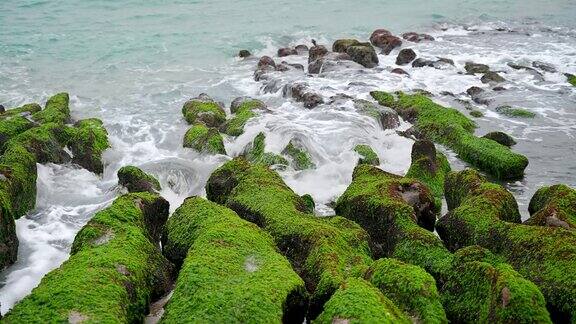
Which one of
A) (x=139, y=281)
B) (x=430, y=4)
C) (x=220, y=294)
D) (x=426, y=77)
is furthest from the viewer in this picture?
(x=430, y=4)

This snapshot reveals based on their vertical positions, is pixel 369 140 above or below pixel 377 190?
below

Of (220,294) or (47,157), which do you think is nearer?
(220,294)

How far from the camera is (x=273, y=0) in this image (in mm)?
35781

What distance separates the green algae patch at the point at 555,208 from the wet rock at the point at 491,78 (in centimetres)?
1037

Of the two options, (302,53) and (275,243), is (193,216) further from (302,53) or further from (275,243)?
(302,53)

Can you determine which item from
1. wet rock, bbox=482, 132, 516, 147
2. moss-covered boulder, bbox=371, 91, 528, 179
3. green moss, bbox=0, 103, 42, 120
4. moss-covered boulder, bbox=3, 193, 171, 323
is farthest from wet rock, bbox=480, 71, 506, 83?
green moss, bbox=0, 103, 42, 120

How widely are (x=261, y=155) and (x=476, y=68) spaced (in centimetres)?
1092

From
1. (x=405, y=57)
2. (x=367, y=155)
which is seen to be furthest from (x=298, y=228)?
(x=405, y=57)

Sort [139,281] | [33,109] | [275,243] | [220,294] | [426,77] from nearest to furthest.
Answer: [220,294] → [139,281] → [275,243] → [33,109] → [426,77]

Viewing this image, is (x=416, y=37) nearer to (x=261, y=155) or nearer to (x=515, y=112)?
(x=515, y=112)

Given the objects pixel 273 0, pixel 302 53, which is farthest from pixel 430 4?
pixel 302 53

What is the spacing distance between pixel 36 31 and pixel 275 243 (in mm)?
A: 25300

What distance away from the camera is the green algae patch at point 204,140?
12617mm

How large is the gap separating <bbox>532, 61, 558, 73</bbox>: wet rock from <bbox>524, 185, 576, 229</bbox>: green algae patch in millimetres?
12500
